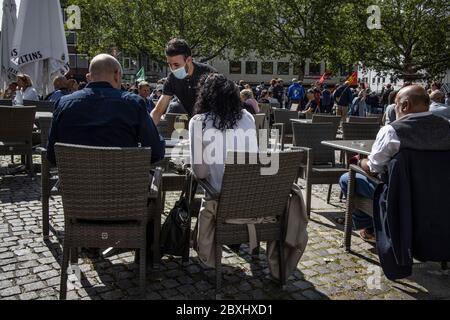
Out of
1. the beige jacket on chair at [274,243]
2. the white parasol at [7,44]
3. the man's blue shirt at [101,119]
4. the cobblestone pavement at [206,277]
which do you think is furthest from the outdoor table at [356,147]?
the white parasol at [7,44]

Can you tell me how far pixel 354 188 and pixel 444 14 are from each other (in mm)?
29731

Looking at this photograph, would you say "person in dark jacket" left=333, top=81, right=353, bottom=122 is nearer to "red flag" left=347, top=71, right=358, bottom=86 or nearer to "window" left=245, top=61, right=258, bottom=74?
"red flag" left=347, top=71, right=358, bottom=86

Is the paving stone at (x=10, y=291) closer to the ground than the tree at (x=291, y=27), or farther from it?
closer to the ground

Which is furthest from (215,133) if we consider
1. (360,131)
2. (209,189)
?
(360,131)

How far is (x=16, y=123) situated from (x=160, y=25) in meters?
29.0

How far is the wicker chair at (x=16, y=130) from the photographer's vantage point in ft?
21.0

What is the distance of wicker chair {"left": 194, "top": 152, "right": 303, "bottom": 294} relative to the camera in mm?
3096

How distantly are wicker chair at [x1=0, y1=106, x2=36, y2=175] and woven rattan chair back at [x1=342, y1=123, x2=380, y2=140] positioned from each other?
13.7ft

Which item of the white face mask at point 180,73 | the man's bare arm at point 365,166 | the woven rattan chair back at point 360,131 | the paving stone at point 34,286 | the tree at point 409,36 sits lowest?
the paving stone at point 34,286

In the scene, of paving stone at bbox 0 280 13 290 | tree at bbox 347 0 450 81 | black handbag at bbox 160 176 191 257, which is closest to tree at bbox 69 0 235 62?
tree at bbox 347 0 450 81

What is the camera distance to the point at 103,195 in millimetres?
2984

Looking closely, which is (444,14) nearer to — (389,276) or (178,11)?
(178,11)

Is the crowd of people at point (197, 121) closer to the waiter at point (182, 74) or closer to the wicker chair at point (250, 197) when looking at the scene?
the wicker chair at point (250, 197)

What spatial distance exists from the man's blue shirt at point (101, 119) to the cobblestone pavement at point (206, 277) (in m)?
1.03
